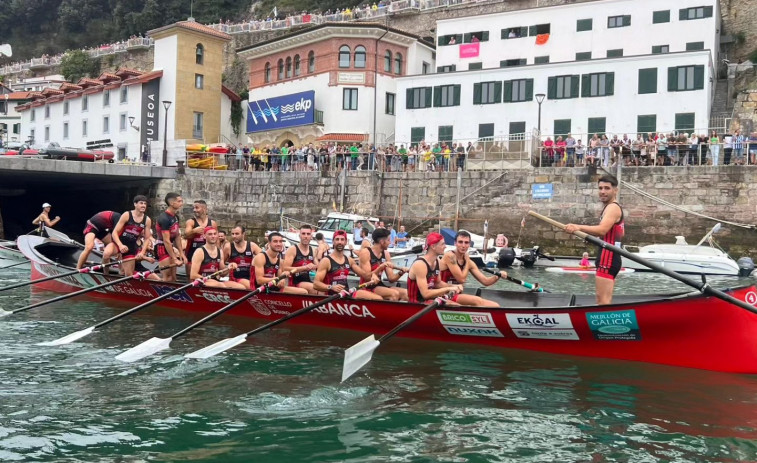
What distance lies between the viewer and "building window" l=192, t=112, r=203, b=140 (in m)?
45.4

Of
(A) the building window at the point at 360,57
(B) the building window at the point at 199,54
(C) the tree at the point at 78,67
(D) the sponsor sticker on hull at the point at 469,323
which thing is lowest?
(D) the sponsor sticker on hull at the point at 469,323

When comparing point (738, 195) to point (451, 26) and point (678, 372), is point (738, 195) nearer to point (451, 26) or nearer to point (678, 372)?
point (678, 372)

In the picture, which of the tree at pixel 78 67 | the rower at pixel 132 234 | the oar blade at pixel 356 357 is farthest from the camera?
the tree at pixel 78 67

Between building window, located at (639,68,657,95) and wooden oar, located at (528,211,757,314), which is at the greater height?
building window, located at (639,68,657,95)

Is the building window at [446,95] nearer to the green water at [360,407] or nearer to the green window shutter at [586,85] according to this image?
the green window shutter at [586,85]

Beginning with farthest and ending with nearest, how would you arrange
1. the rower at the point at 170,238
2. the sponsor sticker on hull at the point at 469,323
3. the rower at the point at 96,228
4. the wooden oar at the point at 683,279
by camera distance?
1. the rower at the point at 96,228
2. the rower at the point at 170,238
3. the sponsor sticker on hull at the point at 469,323
4. the wooden oar at the point at 683,279

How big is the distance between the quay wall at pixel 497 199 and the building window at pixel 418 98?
7662mm

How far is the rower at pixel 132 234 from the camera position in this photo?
13.7 meters

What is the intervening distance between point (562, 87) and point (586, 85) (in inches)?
44.0

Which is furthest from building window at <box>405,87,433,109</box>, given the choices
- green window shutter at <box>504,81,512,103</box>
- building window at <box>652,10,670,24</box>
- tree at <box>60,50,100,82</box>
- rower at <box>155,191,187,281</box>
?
tree at <box>60,50,100,82</box>

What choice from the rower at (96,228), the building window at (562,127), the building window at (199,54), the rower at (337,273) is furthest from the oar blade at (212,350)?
the building window at (199,54)

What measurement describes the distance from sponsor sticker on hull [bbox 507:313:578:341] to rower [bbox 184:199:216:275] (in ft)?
19.4

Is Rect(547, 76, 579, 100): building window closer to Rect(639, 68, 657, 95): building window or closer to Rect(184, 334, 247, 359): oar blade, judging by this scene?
Rect(639, 68, 657, 95): building window

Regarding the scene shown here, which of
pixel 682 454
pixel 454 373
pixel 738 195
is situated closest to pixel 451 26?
pixel 738 195
